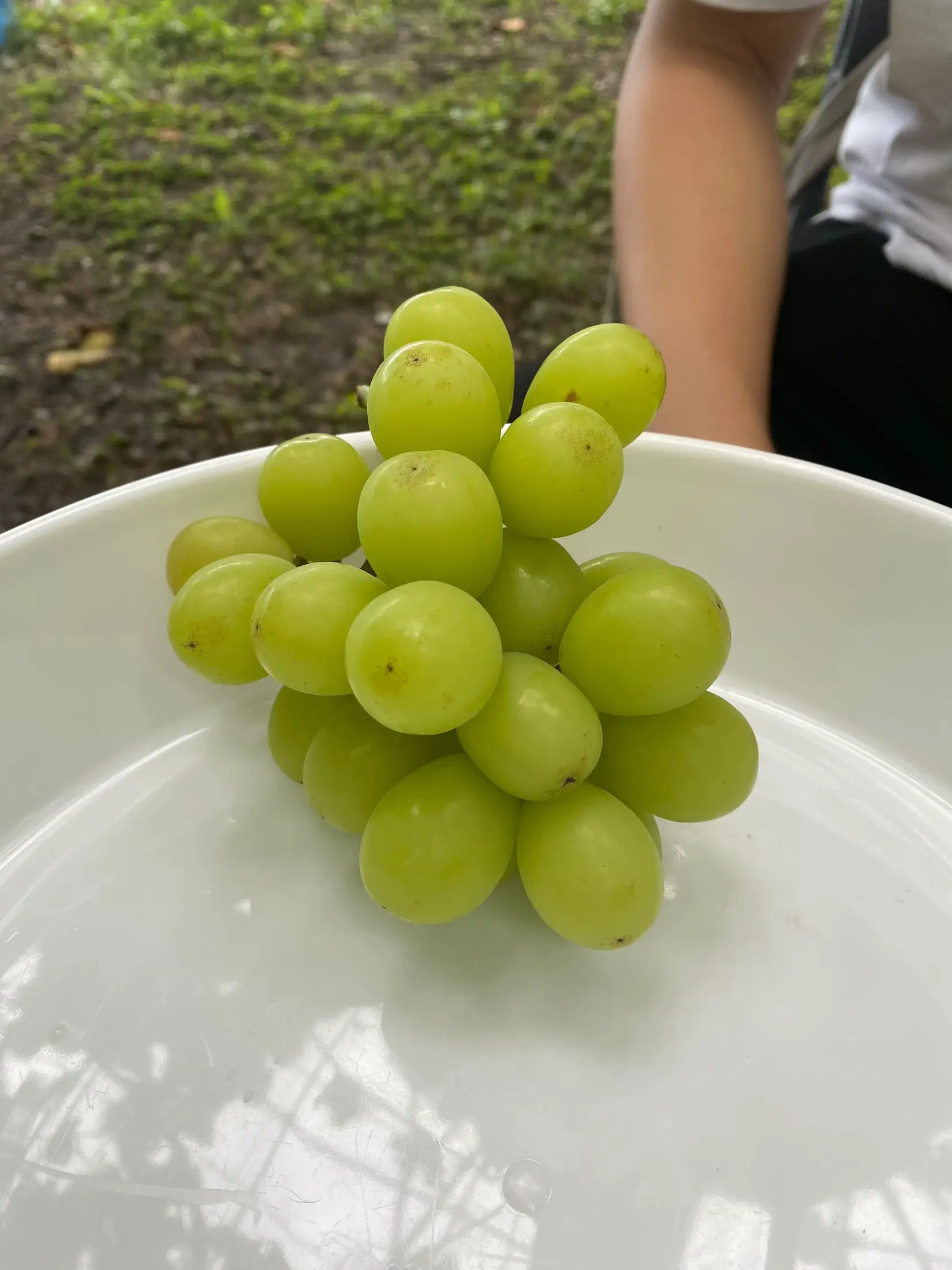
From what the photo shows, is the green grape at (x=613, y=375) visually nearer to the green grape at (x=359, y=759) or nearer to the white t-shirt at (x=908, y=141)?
the green grape at (x=359, y=759)

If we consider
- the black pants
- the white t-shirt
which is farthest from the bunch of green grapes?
the white t-shirt

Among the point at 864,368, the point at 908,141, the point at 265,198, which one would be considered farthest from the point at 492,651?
the point at 265,198

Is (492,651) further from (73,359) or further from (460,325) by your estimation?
(73,359)

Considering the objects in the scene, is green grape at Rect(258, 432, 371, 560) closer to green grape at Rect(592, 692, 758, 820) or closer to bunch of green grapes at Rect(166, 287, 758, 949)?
bunch of green grapes at Rect(166, 287, 758, 949)

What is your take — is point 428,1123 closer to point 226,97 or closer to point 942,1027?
point 942,1027

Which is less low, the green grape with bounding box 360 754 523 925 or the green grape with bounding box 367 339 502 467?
the green grape with bounding box 367 339 502 467
